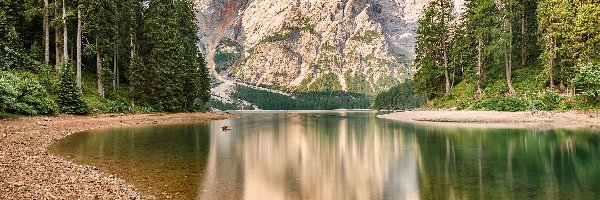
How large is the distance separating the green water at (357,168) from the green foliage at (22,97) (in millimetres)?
11705

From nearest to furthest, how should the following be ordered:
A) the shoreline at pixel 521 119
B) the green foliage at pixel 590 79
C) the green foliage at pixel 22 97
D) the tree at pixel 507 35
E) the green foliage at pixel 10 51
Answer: the green foliage at pixel 22 97 → the shoreline at pixel 521 119 → the green foliage at pixel 10 51 → the green foliage at pixel 590 79 → the tree at pixel 507 35

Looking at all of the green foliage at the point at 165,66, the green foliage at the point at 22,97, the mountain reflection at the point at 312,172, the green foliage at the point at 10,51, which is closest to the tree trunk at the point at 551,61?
the mountain reflection at the point at 312,172

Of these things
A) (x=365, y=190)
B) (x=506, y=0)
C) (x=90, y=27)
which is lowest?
(x=365, y=190)

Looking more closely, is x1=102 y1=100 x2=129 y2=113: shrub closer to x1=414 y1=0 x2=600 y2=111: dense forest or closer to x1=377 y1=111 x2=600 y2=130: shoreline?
x1=377 y1=111 x2=600 y2=130: shoreline

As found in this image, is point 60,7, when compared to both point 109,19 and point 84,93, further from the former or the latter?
point 84,93

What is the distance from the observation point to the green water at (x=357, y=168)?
15.6 m

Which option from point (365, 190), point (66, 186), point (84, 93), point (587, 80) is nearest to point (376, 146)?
point (365, 190)

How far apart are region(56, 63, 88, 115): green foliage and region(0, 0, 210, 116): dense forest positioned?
0.11 metres

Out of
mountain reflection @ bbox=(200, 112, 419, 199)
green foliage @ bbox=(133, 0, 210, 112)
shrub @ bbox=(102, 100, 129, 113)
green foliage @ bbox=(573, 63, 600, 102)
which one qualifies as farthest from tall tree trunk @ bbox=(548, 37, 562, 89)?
shrub @ bbox=(102, 100, 129, 113)

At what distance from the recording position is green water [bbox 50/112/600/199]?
51.3 feet

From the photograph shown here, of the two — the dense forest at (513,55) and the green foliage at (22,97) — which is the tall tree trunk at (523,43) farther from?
the green foliage at (22,97)

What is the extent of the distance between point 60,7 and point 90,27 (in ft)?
16.8

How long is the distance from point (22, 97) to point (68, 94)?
7685 millimetres

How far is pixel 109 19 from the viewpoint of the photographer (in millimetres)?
67750
